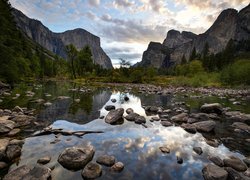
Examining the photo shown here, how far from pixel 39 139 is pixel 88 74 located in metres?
72.3

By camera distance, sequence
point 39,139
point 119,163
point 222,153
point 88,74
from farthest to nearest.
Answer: point 88,74
point 39,139
point 222,153
point 119,163

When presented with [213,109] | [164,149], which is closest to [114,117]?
[164,149]

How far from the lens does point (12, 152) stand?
20.1ft

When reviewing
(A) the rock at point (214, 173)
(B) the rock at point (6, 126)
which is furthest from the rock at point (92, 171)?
(B) the rock at point (6, 126)

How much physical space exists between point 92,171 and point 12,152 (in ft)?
9.63

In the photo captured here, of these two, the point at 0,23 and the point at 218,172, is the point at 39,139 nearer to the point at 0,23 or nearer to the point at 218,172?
the point at 218,172

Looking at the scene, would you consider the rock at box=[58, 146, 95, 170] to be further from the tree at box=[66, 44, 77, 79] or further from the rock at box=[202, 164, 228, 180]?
the tree at box=[66, 44, 77, 79]

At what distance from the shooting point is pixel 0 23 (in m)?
25.2

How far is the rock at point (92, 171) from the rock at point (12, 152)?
2571 mm

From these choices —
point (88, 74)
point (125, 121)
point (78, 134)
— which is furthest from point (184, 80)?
point (78, 134)

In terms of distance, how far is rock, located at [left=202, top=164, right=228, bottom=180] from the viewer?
17.0 feet

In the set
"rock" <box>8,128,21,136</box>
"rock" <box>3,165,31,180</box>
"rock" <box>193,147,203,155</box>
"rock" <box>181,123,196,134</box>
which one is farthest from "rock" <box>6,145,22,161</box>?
"rock" <box>181,123,196,134</box>

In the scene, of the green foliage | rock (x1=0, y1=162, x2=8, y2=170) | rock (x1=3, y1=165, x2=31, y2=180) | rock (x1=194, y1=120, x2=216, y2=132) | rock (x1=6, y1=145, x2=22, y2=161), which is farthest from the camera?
the green foliage

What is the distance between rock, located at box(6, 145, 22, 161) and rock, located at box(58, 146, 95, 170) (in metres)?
1.52
